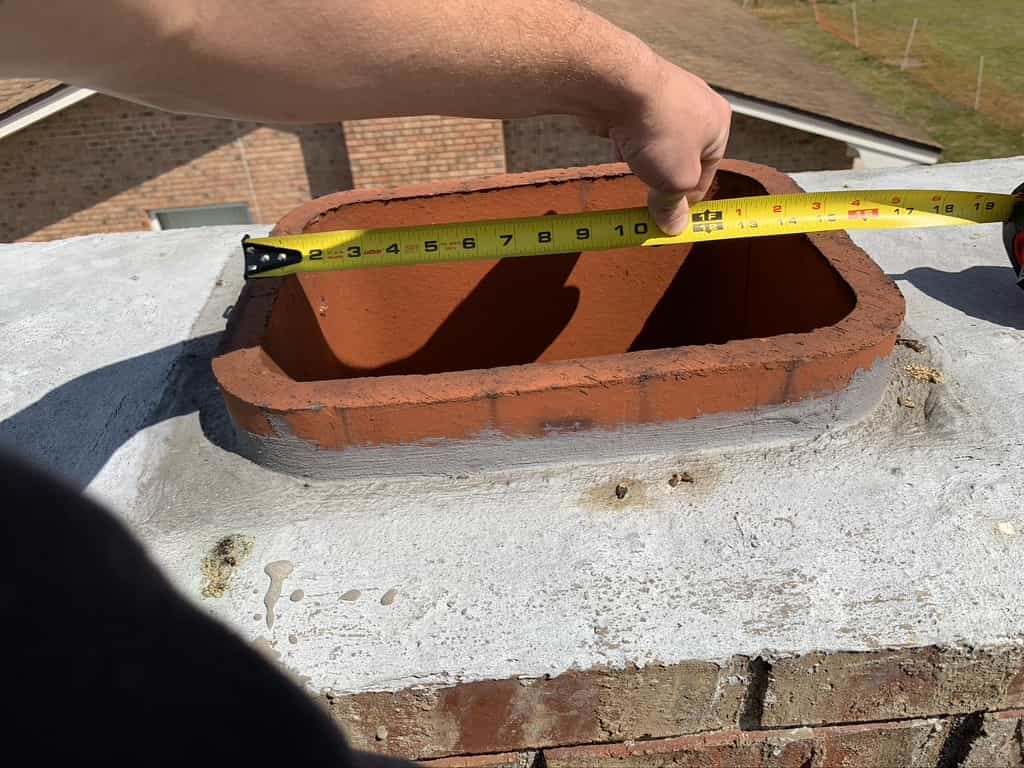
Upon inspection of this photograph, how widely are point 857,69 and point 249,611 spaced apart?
2249cm

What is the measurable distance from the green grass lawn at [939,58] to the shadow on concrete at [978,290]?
42.3ft

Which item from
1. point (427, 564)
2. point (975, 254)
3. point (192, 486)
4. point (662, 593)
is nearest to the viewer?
point (662, 593)

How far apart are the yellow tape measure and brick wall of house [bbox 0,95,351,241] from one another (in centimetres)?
822

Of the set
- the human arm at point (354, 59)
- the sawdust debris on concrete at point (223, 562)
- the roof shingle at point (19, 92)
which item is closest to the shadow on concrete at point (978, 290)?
the human arm at point (354, 59)

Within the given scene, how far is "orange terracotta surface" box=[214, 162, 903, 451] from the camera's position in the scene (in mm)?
2543

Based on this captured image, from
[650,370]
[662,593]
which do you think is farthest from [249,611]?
[650,370]

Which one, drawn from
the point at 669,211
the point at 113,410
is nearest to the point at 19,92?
the point at 113,410

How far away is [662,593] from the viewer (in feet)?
7.52

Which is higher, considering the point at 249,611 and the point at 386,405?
the point at 386,405

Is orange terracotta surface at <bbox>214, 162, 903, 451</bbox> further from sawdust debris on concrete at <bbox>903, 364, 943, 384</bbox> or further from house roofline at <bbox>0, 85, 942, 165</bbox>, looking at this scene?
house roofline at <bbox>0, 85, 942, 165</bbox>

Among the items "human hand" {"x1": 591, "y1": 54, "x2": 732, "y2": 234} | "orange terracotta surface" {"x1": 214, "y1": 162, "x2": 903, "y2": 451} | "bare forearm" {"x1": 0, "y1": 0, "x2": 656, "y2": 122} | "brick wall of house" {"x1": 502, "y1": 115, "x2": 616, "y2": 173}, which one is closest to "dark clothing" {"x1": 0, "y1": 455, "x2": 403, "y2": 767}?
"bare forearm" {"x1": 0, "y1": 0, "x2": 656, "y2": 122}

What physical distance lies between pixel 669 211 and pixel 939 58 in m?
23.4

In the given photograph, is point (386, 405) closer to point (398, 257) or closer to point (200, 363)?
point (398, 257)

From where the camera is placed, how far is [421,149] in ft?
32.4
